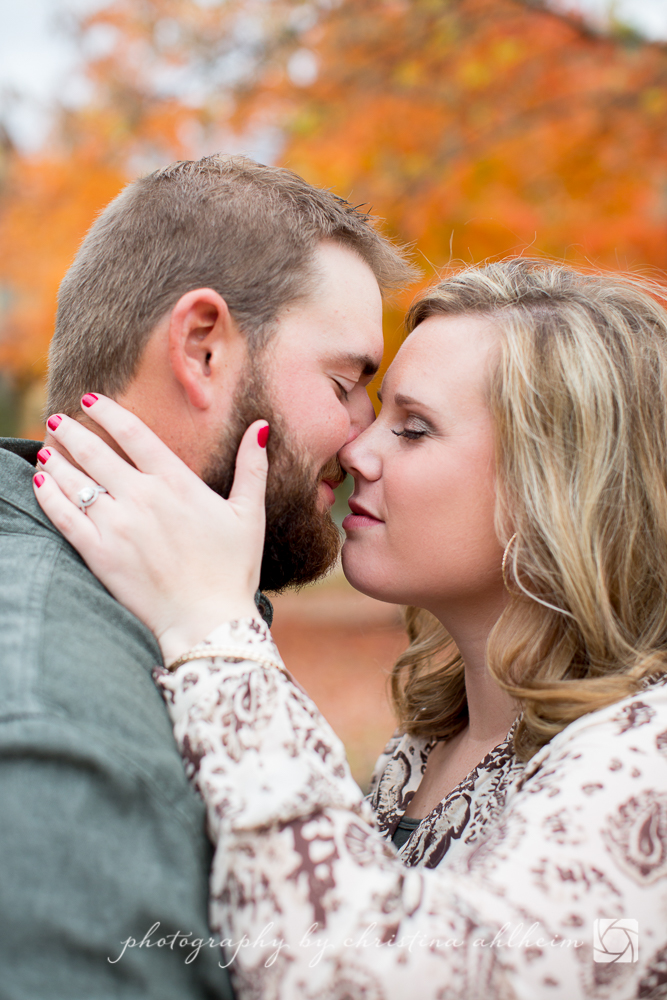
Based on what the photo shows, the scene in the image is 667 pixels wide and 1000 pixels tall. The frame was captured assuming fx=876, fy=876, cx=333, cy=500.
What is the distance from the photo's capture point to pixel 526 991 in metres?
1.51

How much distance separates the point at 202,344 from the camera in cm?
218

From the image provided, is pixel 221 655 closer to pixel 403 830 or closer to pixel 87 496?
pixel 87 496

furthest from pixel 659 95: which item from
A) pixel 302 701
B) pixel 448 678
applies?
pixel 302 701

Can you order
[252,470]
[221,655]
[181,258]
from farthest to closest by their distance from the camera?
[181,258], [252,470], [221,655]

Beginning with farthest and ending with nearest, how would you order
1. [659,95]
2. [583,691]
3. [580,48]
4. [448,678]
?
1. [580,48]
2. [659,95]
3. [448,678]
4. [583,691]

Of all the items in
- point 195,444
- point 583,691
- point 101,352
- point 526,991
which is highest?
point 101,352

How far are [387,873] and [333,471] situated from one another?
4.23ft

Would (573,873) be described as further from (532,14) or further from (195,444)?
(532,14)

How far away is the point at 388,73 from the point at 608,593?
5.64 meters

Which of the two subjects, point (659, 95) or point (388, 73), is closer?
point (659, 95)

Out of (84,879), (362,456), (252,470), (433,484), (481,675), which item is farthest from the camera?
(481,675)

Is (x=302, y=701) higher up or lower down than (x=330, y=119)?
lower down

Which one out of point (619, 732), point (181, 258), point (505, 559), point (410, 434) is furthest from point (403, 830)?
point (181, 258)

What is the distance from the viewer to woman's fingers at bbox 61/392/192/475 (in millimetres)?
1984
